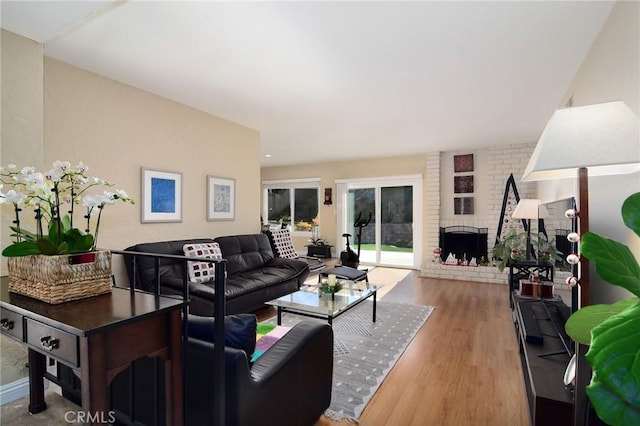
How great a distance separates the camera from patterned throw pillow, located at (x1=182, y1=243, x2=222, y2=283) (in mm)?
3385

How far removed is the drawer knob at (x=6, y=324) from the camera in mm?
1321

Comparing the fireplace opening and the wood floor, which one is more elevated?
the fireplace opening

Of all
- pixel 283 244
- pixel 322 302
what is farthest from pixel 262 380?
pixel 283 244

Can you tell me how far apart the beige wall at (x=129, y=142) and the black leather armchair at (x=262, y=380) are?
6.09 ft

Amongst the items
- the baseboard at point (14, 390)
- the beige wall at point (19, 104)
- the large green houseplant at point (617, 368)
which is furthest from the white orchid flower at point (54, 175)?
the large green houseplant at point (617, 368)

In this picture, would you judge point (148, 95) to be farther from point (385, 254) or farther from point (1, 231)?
point (385, 254)

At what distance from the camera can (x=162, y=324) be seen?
1.23 metres

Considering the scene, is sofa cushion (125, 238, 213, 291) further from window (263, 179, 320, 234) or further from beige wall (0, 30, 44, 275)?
window (263, 179, 320, 234)

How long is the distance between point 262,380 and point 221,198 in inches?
133

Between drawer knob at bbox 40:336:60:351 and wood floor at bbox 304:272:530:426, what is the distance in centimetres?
141

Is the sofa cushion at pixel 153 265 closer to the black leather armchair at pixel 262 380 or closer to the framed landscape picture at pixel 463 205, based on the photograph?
the black leather armchair at pixel 262 380

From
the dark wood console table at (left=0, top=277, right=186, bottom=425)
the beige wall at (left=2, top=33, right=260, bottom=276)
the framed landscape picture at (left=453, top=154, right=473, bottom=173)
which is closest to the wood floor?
the dark wood console table at (left=0, top=277, right=186, bottom=425)

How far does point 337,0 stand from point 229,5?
672 millimetres

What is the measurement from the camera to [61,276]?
4.15ft
